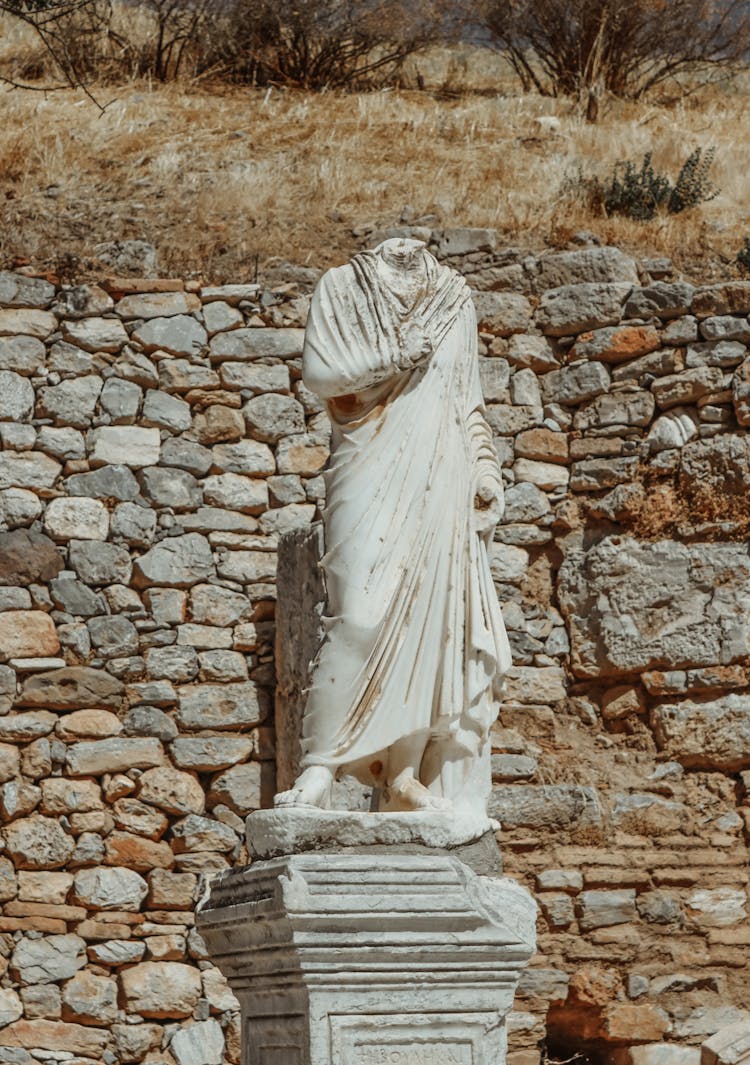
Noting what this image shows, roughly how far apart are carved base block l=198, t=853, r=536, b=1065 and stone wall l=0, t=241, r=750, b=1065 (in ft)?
12.2

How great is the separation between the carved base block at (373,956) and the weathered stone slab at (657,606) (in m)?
4.39

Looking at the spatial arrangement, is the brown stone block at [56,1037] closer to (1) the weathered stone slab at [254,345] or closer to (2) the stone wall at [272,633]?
(2) the stone wall at [272,633]

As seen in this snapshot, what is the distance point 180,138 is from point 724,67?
274 inches

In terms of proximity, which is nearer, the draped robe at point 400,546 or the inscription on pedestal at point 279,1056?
the inscription on pedestal at point 279,1056

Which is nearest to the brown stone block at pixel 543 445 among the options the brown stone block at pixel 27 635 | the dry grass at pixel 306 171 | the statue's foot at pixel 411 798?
the dry grass at pixel 306 171

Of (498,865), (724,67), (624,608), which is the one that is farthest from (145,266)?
(724,67)

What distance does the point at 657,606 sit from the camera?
882cm

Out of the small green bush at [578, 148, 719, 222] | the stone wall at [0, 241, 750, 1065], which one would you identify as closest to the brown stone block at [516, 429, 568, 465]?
the stone wall at [0, 241, 750, 1065]

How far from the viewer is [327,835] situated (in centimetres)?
438

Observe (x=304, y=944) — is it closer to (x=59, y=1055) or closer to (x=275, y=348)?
(x=59, y=1055)

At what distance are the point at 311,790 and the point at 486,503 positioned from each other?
982 mm

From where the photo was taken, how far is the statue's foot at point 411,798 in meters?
4.59

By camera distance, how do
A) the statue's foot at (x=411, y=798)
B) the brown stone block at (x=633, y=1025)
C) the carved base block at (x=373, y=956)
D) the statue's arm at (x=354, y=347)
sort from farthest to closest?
the brown stone block at (x=633, y=1025)
the statue's arm at (x=354, y=347)
the statue's foot at (x=411, y=798)
the carved base block at (x=373, y=956)

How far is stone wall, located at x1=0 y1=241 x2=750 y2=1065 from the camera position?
319 inches
